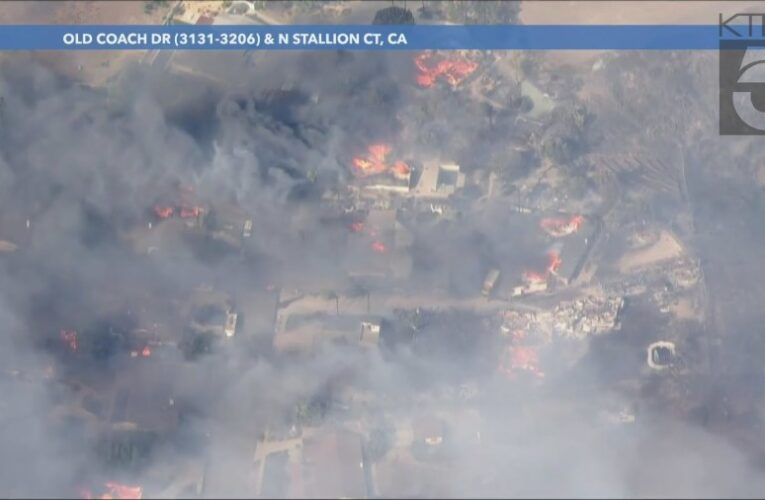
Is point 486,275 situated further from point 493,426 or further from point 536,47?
point 536,47

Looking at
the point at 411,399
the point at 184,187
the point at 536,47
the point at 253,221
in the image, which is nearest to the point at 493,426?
the point at 411,399

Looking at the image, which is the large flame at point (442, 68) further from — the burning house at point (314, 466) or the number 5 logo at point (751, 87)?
the burning house at point (314, 466)

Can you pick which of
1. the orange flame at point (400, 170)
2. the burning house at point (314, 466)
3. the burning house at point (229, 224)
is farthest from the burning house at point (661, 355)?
the burning house at point (229, 224)

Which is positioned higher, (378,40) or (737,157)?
(378,40)

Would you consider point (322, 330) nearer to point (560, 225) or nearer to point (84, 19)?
point (560, 225)

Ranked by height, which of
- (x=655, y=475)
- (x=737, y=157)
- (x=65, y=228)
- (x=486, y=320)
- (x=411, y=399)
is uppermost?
(x=737, y=157)

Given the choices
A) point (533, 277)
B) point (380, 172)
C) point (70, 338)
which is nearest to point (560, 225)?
point (533, 277)

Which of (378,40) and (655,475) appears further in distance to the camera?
(378,40)
